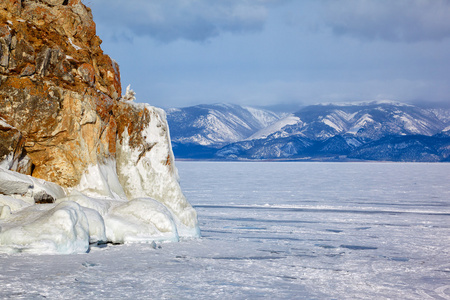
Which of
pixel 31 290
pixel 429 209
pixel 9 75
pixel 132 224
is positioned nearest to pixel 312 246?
pixel 132 224

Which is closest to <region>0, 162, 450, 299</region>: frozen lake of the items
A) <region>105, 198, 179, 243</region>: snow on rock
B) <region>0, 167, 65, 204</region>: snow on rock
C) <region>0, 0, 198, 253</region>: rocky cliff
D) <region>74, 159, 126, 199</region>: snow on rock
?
<region>105, 198, 179, 243</region>: snow on rock

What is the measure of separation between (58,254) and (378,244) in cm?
1018

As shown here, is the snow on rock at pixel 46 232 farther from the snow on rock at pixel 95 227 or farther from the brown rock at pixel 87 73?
the brown rock at pixel 87 73

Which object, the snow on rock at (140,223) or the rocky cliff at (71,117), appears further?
the rocky cliff at (71,117)

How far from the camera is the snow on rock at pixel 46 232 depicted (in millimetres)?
11195

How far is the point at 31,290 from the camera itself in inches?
344

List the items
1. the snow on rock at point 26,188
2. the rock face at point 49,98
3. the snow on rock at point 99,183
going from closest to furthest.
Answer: the snow on rock at point 26,188 → the rock face at point 49,98 → the snow on rock at point 99,183

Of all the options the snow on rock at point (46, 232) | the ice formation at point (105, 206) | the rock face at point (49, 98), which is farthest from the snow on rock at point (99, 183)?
the snow on rock at point (46, 232)

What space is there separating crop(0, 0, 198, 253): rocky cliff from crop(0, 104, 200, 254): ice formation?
0.05m

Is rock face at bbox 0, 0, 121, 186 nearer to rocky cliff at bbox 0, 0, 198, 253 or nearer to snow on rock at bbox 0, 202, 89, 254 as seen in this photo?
rocky cliff at bbox 0, 0, 198, 253

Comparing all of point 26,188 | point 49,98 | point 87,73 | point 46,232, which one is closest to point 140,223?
point 26,188

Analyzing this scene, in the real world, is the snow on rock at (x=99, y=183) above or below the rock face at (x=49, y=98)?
below

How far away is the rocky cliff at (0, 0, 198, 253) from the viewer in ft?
49.8

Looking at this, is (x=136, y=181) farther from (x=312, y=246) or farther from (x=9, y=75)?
(x=312, y=246)
